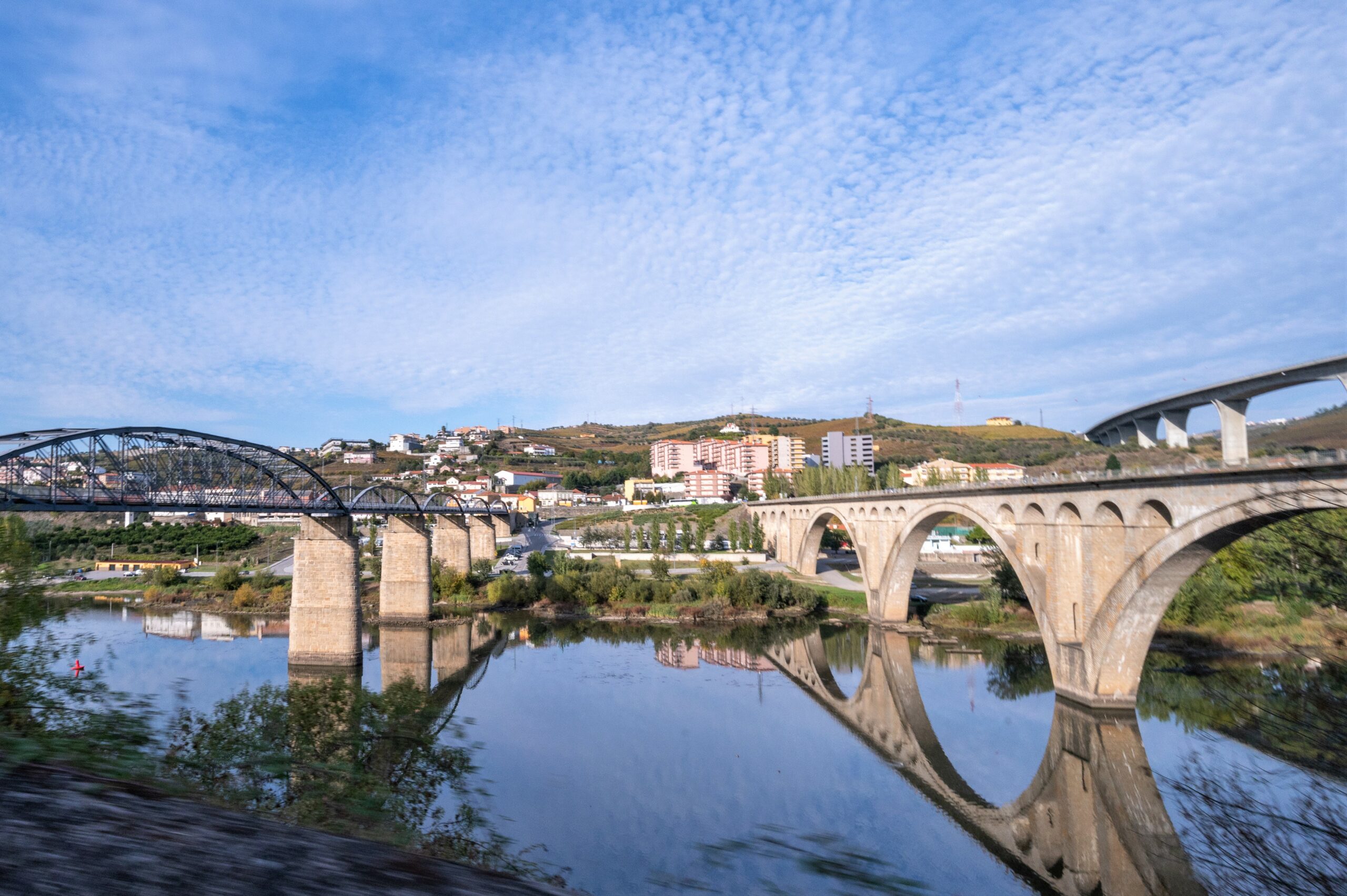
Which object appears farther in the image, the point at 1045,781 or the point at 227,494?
the point at 227,494

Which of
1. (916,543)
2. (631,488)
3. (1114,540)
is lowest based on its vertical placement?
(916,543)

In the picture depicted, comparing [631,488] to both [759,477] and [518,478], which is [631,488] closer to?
[518,478]

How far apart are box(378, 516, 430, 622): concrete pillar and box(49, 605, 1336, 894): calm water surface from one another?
18.6 ft

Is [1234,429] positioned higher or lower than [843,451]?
lower

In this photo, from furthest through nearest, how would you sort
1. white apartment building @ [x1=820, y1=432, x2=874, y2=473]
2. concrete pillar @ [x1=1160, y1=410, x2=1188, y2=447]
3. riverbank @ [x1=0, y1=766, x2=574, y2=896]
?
white apartment building @ [x1=820, y1=432, x2=874, y2=473] < concrete pillar @ [x1=1160, y1=410, x2=1188, y2=447] < riverbank @ [x1=0, y1=766, x2=574, y2=896]

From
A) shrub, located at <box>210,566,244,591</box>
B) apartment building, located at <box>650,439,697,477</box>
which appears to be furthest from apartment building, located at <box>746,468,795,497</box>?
shrub, located at <box>210,566,244,591</box>

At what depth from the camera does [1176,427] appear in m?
16.3

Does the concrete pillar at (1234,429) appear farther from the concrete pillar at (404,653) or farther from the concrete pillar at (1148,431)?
the concrete pillar at (404,653)

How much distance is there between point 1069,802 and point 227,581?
42.8 metres

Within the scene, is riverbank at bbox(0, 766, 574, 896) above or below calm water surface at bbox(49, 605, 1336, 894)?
above

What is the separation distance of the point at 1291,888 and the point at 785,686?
1893cm

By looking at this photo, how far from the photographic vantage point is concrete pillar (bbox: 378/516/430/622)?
3494cm

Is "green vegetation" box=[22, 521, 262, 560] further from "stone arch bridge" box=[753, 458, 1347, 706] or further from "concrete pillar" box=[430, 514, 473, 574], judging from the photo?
"stone arch bridge" box=[753, 458, 1347, 706]

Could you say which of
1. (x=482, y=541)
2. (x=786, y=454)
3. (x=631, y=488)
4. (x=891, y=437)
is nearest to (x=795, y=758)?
(x=482, y=541)
